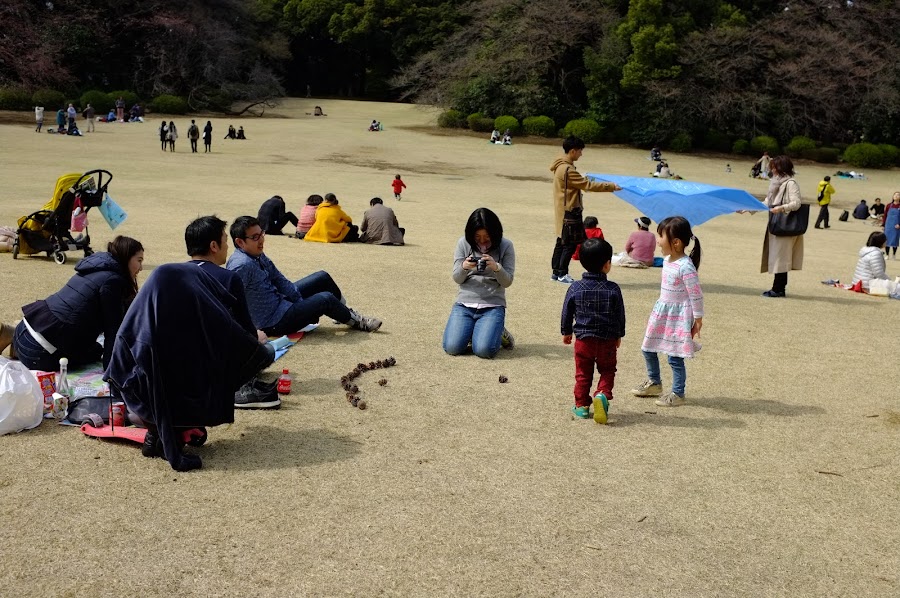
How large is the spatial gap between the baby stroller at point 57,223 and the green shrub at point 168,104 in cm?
3582

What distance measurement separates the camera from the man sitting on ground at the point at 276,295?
23.6ft

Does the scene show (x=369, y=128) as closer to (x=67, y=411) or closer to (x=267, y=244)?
(x=267, y=244)

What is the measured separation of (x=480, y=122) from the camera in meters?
44.0

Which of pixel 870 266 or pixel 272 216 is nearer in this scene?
pixel 870 266

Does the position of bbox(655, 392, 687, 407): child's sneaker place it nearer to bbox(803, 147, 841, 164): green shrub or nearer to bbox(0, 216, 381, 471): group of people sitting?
bbox(0, 216, 381, 471): group of people sitting

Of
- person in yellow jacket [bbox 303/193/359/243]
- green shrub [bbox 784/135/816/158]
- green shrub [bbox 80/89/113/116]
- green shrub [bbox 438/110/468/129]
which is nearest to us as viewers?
person in yellow jacket [bbox 303/193/359/243]

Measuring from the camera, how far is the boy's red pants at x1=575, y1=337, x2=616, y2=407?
19.7 feet

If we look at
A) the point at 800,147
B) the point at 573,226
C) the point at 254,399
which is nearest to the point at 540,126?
the point at 800,147

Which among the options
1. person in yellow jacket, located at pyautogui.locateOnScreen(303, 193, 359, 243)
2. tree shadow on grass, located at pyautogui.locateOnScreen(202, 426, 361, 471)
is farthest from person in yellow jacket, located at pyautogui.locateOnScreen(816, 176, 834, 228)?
tree shadow on grass, located at pyautogui.locateOnScreen(202, 426, 361, 471)

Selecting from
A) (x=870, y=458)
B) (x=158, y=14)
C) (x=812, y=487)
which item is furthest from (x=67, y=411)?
(x=158, y=14)

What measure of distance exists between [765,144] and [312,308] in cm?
3691

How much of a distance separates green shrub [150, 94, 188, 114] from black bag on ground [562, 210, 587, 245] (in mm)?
38276

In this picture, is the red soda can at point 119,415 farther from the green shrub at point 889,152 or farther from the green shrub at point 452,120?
the green shrub at point 452,120

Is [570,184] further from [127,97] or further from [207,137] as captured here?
[127,97]
